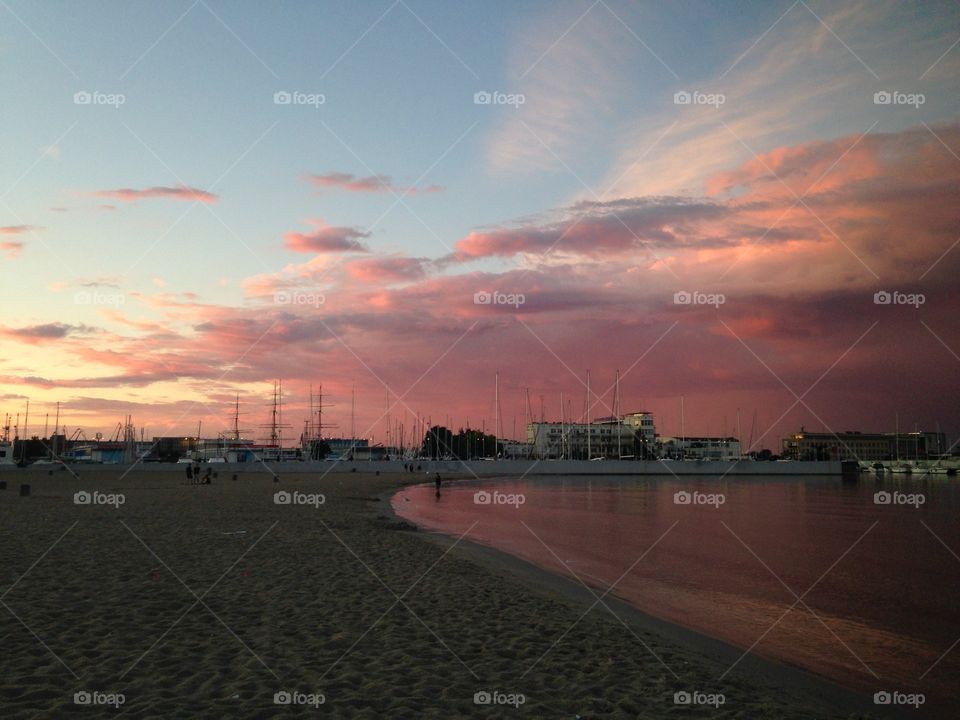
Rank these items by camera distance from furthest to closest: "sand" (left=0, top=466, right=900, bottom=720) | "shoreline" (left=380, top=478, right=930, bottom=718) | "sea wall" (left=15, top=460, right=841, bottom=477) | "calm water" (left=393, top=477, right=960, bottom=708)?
"sea wall" (left=15, top=460, right=841, bottom=477), "calm water" (left=393, top=477, right=960, bottom=708), "shoreline" (left=380, top=478, right=930, bottom=718), "sand" (left=0, top=466, right=900, bottom=720)

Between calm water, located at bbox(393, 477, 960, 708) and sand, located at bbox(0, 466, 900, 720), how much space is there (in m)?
2.23

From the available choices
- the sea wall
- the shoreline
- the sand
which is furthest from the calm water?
the sea wall

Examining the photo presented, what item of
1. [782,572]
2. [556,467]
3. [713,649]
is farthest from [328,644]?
[556,467]

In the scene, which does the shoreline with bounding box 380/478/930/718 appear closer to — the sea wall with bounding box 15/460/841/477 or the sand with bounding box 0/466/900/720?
the sand with bounding box 0/466/900/720

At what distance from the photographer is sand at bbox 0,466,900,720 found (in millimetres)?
8742

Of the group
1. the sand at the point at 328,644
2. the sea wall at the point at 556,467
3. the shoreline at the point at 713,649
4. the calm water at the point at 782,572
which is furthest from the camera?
the sea wall at the point at 556,467

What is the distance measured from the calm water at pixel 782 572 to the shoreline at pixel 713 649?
0.63m

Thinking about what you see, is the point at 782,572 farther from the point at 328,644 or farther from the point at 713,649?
the point at 328,644

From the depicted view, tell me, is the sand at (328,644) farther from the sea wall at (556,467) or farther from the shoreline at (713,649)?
the sea wall at (556,467)

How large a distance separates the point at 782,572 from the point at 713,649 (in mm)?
14497

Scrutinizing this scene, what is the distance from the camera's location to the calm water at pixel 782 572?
599 inches

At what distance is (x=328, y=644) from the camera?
1113 centimetres

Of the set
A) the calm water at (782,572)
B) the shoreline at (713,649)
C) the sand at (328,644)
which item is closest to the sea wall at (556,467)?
the calm water at (782,572)

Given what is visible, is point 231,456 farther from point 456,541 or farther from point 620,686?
point 620,686
